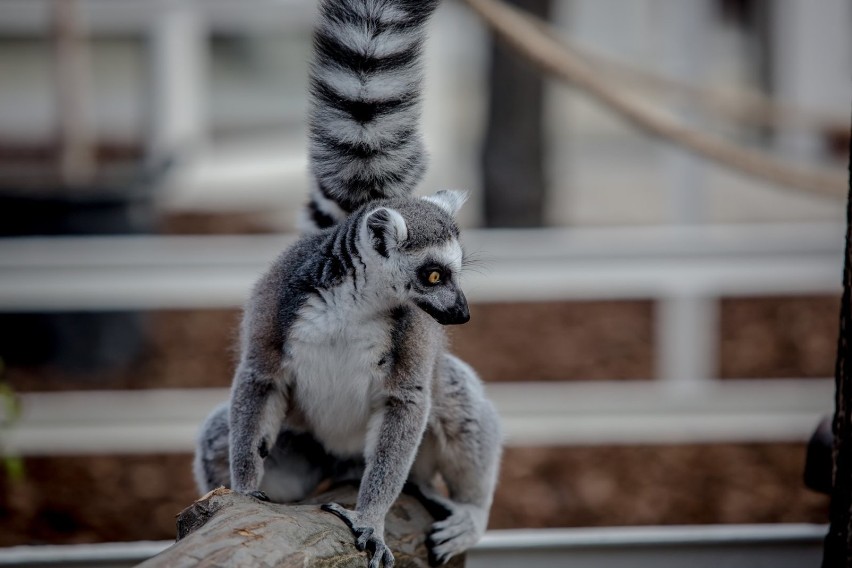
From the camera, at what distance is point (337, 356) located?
2.43 m

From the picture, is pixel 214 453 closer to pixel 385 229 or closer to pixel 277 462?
pixel 277 462

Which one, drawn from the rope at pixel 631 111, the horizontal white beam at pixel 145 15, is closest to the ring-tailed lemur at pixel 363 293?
the rope at pixel 631 111

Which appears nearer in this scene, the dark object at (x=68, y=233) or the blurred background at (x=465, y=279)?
the blurred background at (x=465, y=279)

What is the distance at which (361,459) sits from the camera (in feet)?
9.37

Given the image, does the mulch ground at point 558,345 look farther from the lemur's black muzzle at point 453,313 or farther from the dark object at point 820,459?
the lemur's black muzzle at point 453,313

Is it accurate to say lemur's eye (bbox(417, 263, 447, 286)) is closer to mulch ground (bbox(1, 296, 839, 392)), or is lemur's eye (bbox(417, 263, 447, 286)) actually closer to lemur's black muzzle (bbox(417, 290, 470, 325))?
lemur's black muzzle (bbox(417, 290, 470, 325))

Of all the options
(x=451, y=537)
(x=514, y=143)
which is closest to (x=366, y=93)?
(x=451, y=537)

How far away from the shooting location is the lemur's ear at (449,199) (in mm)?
2584

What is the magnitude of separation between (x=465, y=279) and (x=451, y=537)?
77 centimetres

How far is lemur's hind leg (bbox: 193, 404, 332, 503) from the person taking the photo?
2.75 m

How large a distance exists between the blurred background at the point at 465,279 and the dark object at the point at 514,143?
0.8 inches

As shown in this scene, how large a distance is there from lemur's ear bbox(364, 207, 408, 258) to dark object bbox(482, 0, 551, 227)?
6.52 meters

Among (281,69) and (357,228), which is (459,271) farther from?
(281,69)

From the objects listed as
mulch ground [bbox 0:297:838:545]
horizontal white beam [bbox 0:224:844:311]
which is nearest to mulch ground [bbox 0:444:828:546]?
mulch ground [bbox 0:297:838:545]
